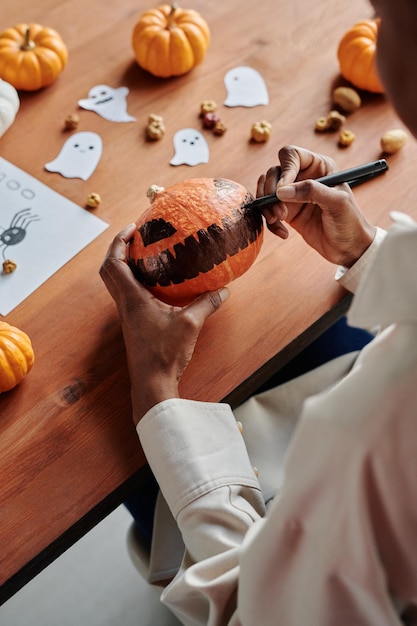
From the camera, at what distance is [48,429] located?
2.95 feet

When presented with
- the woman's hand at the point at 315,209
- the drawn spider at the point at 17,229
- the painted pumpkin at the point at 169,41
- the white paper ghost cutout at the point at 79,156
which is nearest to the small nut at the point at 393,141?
the woman's hand at the point at 315,209

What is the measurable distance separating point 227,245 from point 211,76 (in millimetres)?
555

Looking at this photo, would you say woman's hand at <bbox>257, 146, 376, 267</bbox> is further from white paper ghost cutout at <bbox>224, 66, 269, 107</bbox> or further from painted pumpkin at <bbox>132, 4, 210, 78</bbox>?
painted pumpkin at <bbox>132, 4, 210, 78</bbox>

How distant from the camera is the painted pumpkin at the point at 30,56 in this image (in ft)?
4.05

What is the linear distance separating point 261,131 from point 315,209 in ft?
0.77

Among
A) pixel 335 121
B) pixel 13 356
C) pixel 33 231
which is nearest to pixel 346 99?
pixel 335 121

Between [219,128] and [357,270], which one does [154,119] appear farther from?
[357,270]

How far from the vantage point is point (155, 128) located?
1.22 meters

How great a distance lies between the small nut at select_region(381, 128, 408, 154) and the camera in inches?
47.1

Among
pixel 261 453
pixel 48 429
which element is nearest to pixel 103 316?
pixel 48 429

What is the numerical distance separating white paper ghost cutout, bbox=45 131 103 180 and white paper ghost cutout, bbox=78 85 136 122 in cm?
6

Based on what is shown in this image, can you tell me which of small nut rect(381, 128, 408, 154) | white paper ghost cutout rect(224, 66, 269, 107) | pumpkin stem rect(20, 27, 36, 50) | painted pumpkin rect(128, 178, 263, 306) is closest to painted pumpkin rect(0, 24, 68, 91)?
pumpkin stem rect(20, 27, 36, 50)

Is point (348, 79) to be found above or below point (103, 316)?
below

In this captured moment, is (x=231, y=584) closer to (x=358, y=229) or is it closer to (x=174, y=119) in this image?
(x=358, y=229)
